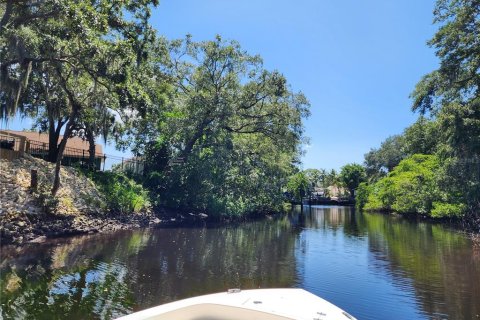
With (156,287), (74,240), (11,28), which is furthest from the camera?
(74,240)

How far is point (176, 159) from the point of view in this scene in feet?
101

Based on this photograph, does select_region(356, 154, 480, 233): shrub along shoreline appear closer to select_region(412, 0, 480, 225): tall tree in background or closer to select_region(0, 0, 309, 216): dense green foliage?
select_region(412, 0, 480, 225): tall tree in background

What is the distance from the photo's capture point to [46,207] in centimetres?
1752

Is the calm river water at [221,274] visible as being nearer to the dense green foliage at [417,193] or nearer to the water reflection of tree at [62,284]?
the water reflection of tree at [62,284]

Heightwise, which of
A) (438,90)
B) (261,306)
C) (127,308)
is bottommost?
(127,308)

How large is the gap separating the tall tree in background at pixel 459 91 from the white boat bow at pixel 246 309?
23.8m

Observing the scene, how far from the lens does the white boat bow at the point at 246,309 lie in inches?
177

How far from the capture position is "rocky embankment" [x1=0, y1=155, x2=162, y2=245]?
15.6 metres

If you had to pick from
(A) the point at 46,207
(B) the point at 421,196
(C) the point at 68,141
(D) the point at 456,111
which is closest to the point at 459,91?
(D) the point at 456,111

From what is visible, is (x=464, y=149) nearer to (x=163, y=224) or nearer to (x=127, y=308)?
(x=163, y=224)

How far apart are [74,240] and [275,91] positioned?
18456 millimetres

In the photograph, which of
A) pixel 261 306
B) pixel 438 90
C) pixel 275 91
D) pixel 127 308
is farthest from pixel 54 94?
pixel 438 90

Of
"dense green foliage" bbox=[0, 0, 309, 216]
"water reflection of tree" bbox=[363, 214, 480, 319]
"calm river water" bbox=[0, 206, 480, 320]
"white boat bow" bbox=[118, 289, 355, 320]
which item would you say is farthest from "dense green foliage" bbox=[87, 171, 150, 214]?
"white boat bow" bbox=[118, 289, 355, 320]

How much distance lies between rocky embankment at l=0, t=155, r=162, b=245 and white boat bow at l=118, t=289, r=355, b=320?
41.0 ft
